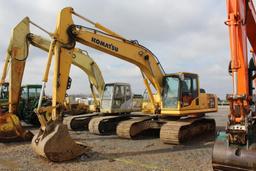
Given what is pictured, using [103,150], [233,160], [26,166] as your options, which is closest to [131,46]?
[103,150]

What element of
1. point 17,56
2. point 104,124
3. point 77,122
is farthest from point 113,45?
point 77,122

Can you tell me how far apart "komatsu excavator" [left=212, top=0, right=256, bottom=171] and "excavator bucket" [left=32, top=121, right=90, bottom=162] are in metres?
3.98

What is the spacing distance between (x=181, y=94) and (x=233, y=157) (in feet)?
20.0

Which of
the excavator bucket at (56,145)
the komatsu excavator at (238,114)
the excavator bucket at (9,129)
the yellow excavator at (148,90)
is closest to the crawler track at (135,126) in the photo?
the yellow excavator at (148,90)

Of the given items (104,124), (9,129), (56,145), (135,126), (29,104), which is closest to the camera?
(56,145)

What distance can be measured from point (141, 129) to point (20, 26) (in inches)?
229

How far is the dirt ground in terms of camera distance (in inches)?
305

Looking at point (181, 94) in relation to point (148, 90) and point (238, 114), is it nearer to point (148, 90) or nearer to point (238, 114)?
point (148, 90)

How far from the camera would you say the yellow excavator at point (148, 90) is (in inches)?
335

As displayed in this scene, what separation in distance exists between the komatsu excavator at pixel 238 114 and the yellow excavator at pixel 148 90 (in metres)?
4.19

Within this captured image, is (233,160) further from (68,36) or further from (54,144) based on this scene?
(68,36)

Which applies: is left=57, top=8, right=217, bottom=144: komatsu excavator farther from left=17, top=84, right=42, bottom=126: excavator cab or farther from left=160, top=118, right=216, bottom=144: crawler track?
left=17, top=84, right=42, bottom=126: excavator cab

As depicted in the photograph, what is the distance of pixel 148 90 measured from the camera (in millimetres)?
12602

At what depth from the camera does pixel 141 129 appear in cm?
1239
